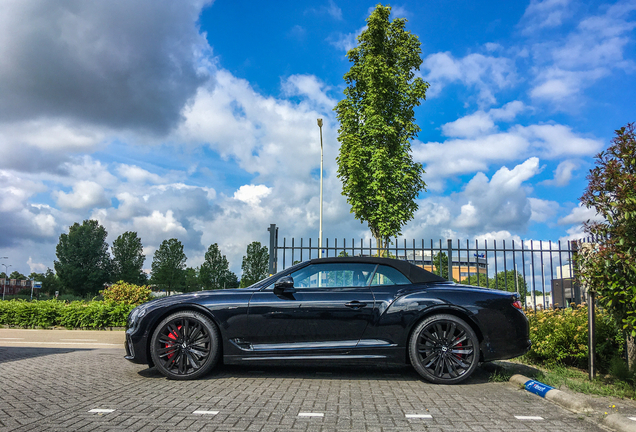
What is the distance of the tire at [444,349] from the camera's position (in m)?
4.77

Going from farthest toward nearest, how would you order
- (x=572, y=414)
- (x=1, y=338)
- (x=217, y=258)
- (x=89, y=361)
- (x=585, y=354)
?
1. (x=217, y=258)
2. (x=1, y=338)
3. (x=89, y=361)
4. (x=585, y=354)
5. (x=572, y=414)

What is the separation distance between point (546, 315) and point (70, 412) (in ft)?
21.6

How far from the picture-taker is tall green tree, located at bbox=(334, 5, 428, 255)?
1553 centimetres

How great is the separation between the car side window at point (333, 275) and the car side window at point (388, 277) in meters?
0.08

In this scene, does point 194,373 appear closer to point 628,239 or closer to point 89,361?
point 89,361

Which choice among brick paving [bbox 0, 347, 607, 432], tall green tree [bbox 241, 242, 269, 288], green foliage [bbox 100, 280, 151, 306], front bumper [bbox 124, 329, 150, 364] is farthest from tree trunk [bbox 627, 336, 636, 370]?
tall green tree [bbox 241, 242, 269, 288]

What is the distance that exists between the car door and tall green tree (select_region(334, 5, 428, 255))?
1067 centimetres

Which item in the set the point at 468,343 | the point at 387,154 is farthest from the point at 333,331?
the point at 387,154

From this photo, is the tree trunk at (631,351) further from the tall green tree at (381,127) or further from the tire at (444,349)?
the tall green tree at (381,127)

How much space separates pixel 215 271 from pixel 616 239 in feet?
203

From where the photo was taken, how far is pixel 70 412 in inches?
141

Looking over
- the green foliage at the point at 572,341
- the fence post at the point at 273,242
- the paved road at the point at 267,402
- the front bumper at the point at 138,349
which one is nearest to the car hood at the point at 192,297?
the front bumper at the point at 138,349

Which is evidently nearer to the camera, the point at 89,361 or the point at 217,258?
the point at 89,361

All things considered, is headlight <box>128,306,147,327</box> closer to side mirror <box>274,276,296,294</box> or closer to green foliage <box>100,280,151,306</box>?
side mirror <box>274,276,296,294</box>
